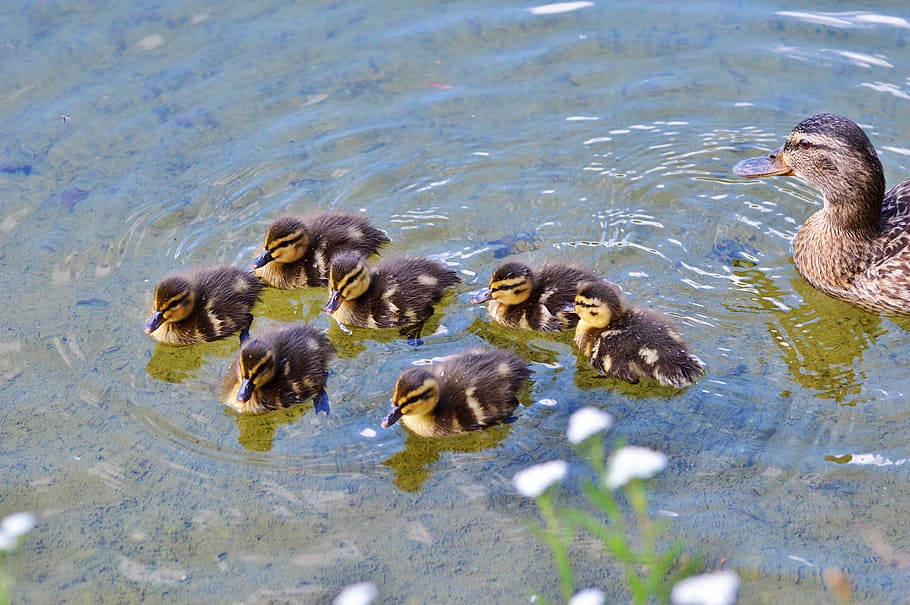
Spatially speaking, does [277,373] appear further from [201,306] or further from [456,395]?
[456,395]

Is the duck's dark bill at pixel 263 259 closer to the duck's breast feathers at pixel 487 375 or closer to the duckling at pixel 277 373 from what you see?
the duckling at pixel 277 373

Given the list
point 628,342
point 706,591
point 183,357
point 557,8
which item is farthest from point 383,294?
point 557,8

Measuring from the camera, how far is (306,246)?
14.1ft

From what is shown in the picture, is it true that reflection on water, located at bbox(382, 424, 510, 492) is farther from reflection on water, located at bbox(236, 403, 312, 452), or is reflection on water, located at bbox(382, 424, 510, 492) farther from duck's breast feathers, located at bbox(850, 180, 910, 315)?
duck's breast feathers, located at bbox(850, 180, 910, 315)

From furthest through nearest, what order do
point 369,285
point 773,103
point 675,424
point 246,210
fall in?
1. point 773,103
2. point 246,210
3. point 369,285
4. point 675,424

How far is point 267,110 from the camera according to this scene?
5.41m

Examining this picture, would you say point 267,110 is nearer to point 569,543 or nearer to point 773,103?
point 773,103

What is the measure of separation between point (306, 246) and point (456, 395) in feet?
3.43

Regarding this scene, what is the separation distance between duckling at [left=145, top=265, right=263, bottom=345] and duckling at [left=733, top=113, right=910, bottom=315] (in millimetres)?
2251

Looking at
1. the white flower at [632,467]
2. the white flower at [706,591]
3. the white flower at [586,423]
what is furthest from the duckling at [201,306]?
the white flower at [706,591]

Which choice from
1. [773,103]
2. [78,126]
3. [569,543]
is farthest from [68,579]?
[773,103]

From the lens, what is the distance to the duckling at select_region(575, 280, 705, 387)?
3.71 meters

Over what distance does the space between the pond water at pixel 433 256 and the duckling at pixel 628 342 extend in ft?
0.28

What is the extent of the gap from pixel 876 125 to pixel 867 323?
1.32 m
